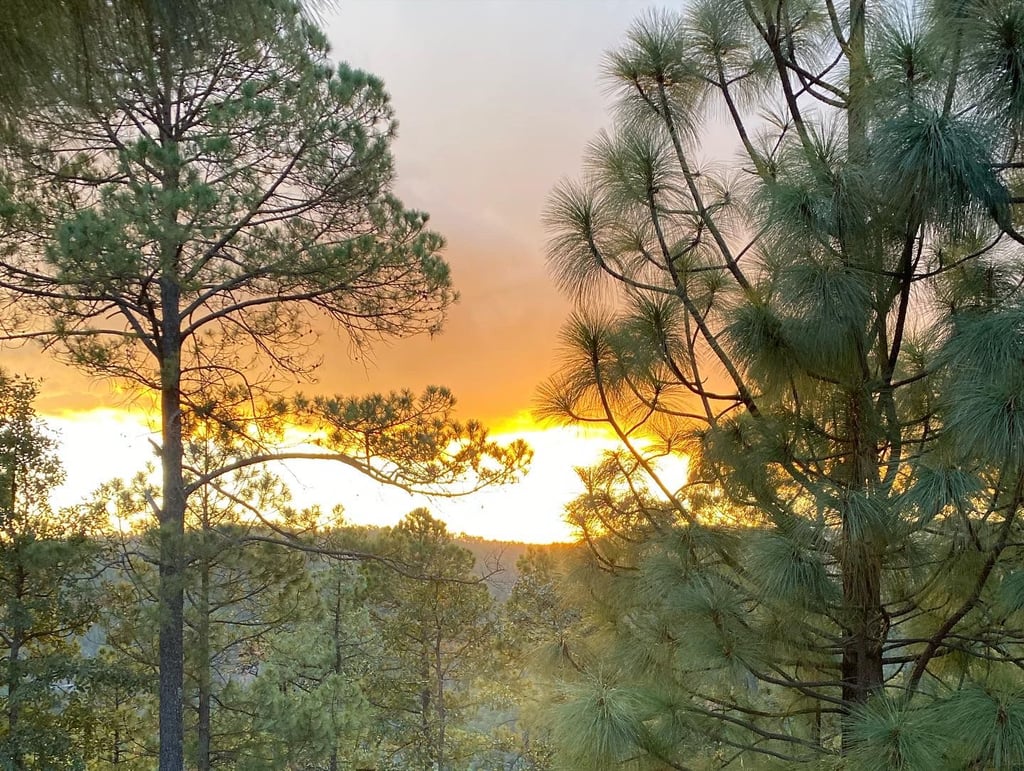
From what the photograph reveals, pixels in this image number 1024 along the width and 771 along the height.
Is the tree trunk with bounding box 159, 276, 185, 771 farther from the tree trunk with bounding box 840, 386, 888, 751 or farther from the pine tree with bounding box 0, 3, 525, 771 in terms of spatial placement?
the tree trunk with bounding box 840, 386, 888, 751

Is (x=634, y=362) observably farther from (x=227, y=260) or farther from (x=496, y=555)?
(x=496, y=555)

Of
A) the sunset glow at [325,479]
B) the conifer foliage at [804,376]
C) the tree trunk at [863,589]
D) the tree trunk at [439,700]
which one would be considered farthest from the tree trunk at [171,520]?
the tree trunk at [439,700]

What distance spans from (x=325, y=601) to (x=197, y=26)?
822cm

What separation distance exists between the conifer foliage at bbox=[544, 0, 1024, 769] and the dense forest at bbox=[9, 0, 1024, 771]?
0.01 m

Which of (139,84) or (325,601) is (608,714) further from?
(325,601)

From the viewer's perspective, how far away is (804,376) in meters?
2.62

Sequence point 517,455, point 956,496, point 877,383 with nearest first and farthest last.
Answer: point 956,496, point 877,383, point 517,455

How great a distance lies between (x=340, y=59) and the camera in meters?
5.34

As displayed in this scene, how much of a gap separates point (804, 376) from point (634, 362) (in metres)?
0.68

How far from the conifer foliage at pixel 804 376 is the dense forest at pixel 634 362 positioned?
0.6 inches

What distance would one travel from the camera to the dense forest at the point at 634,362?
202 centimetres

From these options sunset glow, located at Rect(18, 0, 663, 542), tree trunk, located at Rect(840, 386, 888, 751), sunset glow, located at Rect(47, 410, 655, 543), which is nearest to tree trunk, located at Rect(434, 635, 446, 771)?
sunset glow, located at Rect(18, 0, 663, 542)

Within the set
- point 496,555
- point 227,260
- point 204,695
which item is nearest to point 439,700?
point 496,555

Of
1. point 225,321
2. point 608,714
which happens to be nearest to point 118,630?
point 225,321
